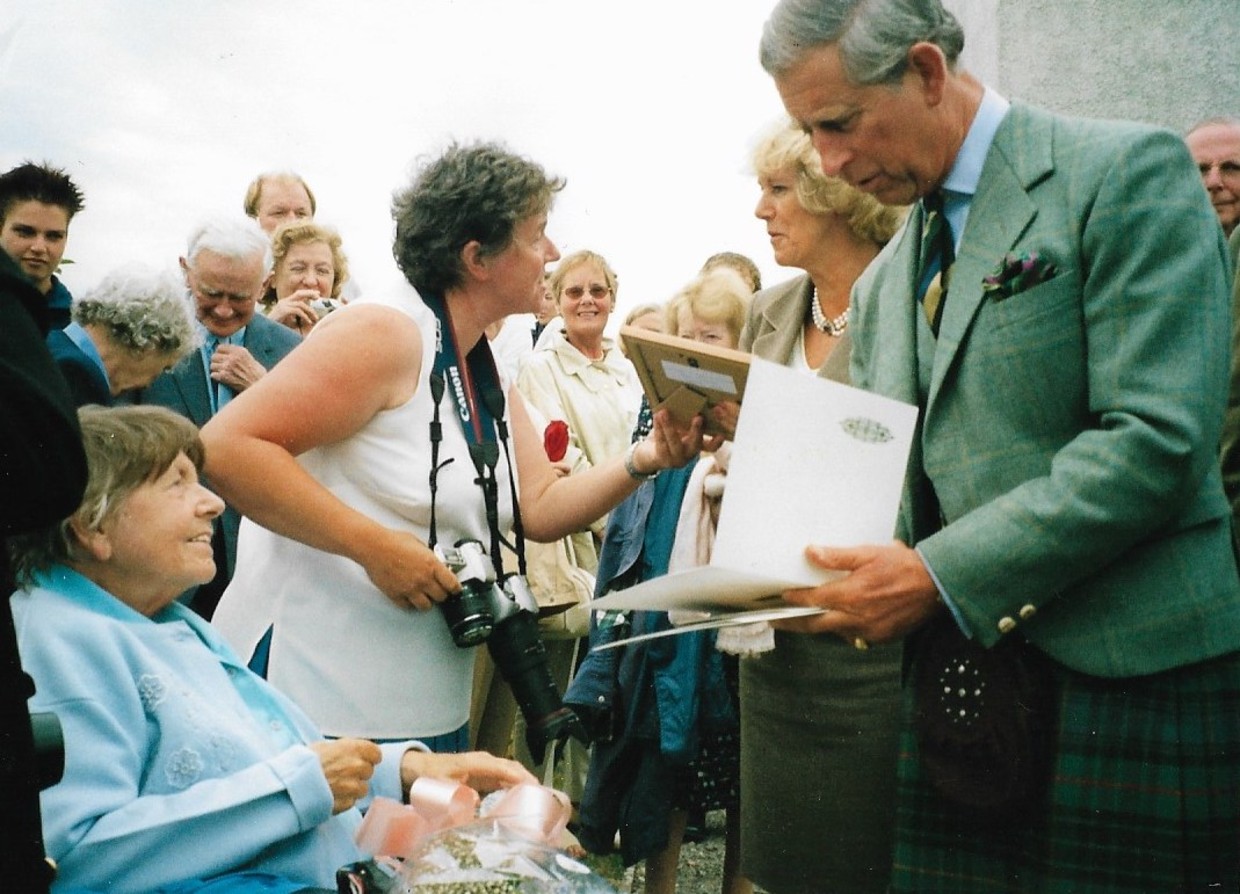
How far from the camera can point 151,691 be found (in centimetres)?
170

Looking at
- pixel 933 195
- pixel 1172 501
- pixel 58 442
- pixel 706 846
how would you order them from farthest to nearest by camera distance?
pixel 706 846
pixel 933 195
pixel 1172 501
pixel 58 442

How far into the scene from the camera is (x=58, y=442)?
97 cm

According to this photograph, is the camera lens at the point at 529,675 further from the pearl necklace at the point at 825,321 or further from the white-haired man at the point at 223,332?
the white-haired man at the point at 223,332

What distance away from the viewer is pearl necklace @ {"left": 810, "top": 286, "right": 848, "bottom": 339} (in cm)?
271

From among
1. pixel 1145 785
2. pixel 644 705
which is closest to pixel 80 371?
pixel 644 705

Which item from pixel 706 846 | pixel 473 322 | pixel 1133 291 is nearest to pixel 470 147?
pixel 473 322

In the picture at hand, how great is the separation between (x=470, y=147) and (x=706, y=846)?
2868 millimetres

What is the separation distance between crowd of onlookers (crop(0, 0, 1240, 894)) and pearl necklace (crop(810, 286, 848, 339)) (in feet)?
0.06

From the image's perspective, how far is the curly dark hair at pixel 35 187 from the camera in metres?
3.68

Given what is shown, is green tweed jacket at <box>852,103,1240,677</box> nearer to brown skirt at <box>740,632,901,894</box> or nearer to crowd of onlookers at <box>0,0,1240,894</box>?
crowd of onlookers at <box>0,0,1240,894</box>

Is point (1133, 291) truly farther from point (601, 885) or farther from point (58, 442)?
point (58, 442)

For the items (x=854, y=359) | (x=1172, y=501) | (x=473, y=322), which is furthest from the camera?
(x=473, y=322)

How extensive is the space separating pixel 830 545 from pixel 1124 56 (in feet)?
10.1

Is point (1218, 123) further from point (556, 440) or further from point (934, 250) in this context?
point (934, 250)
